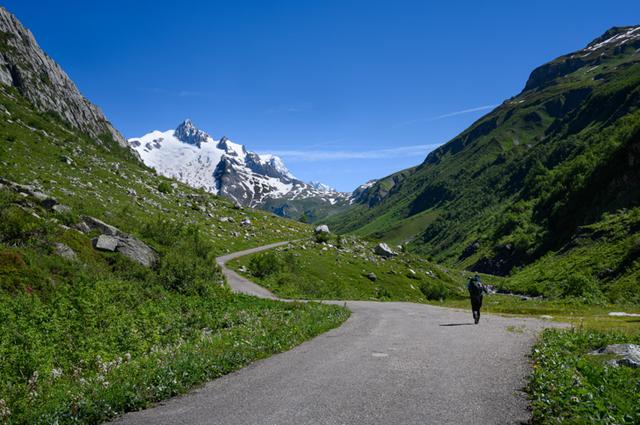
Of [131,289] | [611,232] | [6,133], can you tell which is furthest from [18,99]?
[611,232]

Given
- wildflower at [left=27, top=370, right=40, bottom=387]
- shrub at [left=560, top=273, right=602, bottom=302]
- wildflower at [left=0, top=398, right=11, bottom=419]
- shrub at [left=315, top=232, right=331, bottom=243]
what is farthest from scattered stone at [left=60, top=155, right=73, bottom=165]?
shrub at [left=560, top=273, right=602, bottom=302]

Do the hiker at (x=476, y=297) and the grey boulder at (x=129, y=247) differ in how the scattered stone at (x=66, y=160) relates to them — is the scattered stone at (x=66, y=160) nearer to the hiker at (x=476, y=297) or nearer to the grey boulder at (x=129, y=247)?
the grey boulder at (x=129, y=247)

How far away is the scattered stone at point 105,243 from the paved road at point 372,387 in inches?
616

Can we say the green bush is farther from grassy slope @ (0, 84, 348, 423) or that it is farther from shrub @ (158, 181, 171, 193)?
shrub @ (158, 181, 171, 193)

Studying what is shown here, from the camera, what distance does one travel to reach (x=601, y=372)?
358 inches

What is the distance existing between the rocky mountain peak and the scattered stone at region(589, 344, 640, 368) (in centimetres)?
10560

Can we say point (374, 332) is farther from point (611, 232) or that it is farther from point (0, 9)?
point (0, 9)

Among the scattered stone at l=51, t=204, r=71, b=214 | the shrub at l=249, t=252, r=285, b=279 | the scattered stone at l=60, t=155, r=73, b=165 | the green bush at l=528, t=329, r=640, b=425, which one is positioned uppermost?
the scattered stone at l=60, t=155, r=73, b=165

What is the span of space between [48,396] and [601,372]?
12720 millimetres

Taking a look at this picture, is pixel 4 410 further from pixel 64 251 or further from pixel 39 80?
pixel 39 80

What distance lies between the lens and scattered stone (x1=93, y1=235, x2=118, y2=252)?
81.3 ft

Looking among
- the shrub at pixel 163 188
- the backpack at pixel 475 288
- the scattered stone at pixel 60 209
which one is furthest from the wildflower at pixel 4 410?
the shrub at pixel 163 188

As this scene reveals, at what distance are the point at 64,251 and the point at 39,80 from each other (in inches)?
3752

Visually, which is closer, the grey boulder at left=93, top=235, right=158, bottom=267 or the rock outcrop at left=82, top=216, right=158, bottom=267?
the grey boulder at left=93, top=235, right=158, bottom=267
